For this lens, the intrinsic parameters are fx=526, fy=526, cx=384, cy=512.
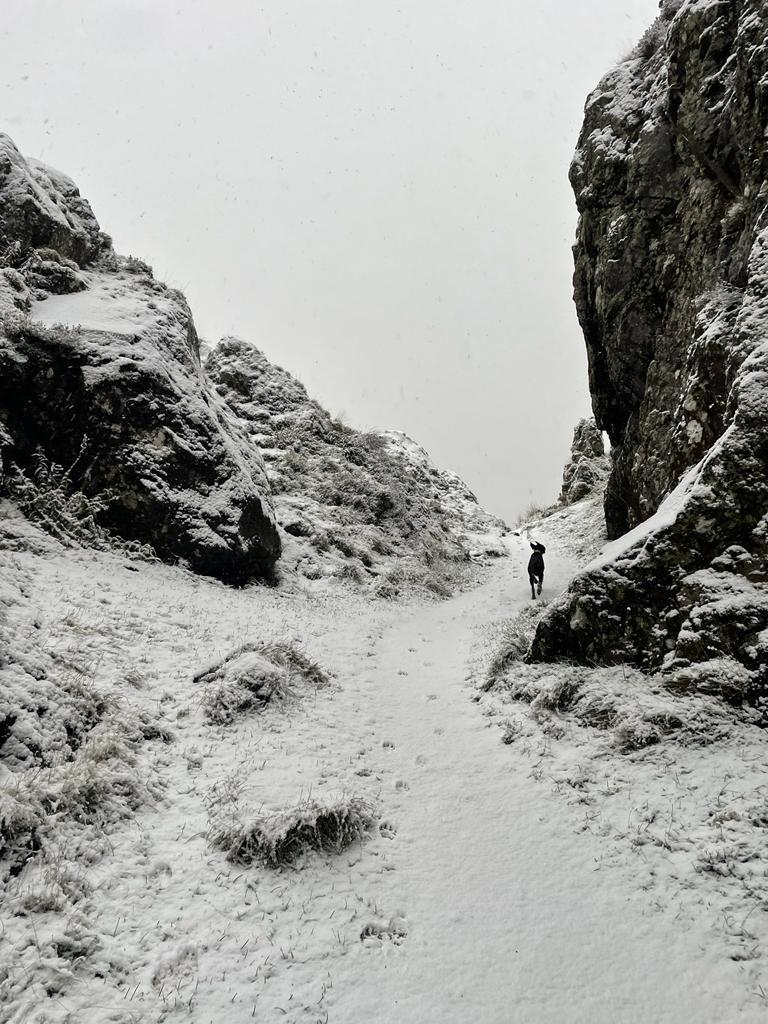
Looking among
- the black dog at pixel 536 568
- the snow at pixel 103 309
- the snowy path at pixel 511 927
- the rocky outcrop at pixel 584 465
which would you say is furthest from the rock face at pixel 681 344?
the rocky outcrop at pixel 584 465

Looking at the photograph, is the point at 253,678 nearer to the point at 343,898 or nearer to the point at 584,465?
the point at 343,898

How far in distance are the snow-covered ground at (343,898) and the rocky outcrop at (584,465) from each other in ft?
129

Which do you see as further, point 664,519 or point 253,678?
point 253,678

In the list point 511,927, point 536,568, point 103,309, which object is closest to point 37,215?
point 103,309

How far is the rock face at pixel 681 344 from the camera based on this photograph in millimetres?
7105

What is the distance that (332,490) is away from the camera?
2767cm

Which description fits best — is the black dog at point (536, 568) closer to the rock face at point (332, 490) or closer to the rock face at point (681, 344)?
the rock face at point (681, 344)

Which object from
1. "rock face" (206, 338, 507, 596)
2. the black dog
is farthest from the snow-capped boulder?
the black dog

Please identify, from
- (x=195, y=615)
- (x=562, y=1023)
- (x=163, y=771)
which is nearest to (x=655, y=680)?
(x=562, y=1023)

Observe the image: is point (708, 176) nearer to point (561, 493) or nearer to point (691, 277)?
point (691, 277)

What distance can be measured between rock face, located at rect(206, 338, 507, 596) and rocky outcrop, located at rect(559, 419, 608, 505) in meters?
9.88

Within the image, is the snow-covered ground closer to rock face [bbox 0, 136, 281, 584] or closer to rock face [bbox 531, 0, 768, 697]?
rock face [bbox 531, 0, 768, 697]

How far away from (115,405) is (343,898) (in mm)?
14526

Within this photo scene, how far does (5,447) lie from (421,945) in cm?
1497
